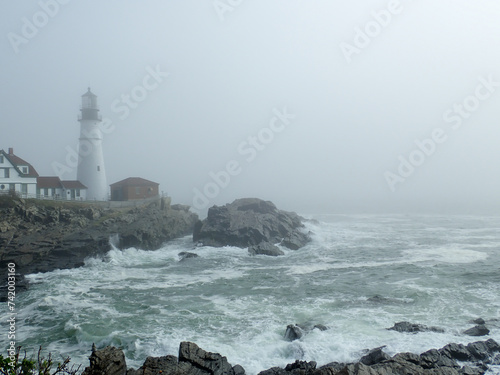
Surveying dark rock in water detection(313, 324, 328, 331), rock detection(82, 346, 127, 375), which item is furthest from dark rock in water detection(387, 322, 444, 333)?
rock detection(82, 346, 127, 375)

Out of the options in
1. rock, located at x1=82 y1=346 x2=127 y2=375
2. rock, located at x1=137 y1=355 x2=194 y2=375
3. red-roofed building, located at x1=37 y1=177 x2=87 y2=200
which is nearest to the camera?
rock, located at x1=82 y1=346 x2=127 y2=375

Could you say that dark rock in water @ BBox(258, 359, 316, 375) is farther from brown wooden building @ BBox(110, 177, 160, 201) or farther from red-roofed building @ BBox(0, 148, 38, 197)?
brown wooden building @ BBox(110, 177, 160, 201)

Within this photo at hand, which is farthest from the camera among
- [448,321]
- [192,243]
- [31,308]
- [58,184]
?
[58,184]

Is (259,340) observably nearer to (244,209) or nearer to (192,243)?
(192,243)

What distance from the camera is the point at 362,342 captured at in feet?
43.3

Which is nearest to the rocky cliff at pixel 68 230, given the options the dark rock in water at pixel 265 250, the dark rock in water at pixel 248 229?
the dark rock in water at pixel 248 229

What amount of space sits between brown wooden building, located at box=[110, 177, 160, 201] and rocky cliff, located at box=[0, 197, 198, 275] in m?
4.60

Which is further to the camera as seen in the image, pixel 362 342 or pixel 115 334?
pixel 115 334

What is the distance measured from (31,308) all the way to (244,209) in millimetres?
26792

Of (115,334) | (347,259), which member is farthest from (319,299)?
(347,259)

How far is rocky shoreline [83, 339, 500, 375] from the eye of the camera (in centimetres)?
966

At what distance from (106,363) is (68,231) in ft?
78.2

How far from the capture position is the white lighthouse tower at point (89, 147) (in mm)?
45344

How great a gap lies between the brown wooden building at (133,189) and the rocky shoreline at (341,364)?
119ft
